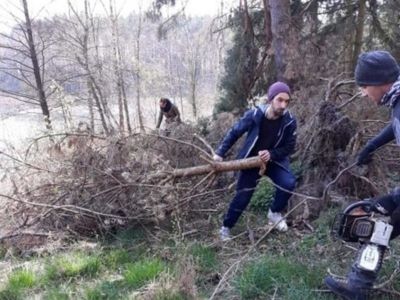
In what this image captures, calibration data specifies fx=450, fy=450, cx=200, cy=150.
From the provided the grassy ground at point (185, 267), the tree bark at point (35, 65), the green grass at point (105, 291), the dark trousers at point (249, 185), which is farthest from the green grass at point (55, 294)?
the tree bark at point (35, 65)

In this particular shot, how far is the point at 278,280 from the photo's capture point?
368 centimetres

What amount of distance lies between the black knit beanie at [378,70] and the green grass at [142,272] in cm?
239

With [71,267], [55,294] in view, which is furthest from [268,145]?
[55,294]

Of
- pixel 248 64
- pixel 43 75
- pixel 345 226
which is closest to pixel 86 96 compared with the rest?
pixel 43 75

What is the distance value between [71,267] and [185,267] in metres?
1.31

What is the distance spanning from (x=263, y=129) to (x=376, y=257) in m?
2.12

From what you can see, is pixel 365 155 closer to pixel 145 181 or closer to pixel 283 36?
pixel 145 181

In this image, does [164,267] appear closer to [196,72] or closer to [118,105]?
[118,105]

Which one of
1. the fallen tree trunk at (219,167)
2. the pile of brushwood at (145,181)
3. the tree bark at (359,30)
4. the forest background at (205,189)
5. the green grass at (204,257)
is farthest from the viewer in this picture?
the tree bark at (359,30)

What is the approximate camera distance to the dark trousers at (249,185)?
16.1 feet

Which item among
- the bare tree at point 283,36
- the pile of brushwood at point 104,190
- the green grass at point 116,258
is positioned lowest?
the green grass at point 116,258

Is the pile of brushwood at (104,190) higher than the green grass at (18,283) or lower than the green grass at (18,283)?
higher

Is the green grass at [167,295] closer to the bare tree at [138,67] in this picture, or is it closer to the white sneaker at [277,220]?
the white sneaker at [277,220]

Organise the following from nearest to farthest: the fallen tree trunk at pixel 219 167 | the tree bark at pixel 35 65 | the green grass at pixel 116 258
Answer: the green grass at pixel 116 258, the fallen tree trunk at pixel 219 167, the tree bark at pixel 35 65
